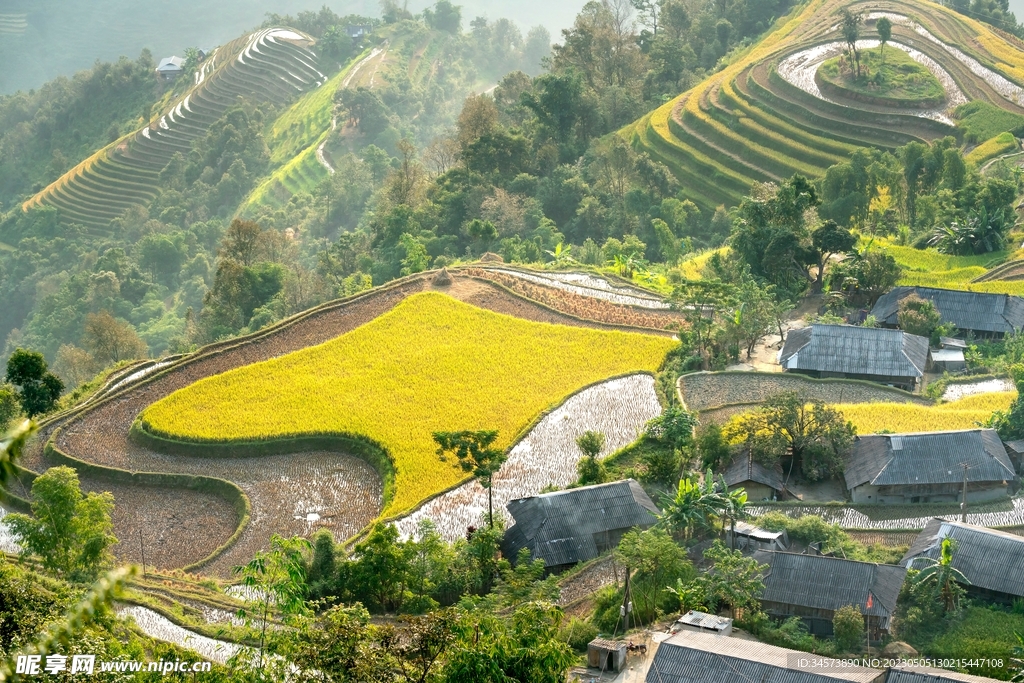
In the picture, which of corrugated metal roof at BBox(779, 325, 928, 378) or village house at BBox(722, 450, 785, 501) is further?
corrugated metal roof at BBox(779, 325, 928, 378)

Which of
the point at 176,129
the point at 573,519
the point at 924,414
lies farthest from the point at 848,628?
the point at 176,129

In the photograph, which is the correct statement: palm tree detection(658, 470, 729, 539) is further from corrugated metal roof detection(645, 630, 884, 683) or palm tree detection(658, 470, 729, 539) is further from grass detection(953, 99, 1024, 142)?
grass detection(953, 99, 1024, 142)

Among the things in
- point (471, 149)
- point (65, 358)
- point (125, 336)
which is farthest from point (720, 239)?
point (65, 358)

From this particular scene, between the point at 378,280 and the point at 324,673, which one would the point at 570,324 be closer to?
the point at 378,280

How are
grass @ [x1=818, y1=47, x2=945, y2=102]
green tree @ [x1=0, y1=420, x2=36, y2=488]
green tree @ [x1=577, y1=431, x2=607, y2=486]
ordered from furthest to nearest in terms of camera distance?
grass @ [x1=818, y1=47, x2=945, y2=102]
green tree @ [x1=577, y1=431, x2=607, y2=486]
green tree @ [x1=0, y1=420, x2=36, y2=488]

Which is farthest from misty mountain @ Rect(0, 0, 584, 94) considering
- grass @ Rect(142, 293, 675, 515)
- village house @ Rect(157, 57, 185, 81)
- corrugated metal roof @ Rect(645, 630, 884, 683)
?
corrugated metal roof @ Rect(645, 630, 884, 683)

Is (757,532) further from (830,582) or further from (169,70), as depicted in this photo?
(169,70)
